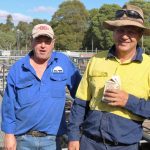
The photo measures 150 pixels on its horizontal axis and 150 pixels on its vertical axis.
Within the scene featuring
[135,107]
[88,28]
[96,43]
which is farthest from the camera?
[88,28]

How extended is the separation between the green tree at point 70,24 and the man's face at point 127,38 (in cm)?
6868

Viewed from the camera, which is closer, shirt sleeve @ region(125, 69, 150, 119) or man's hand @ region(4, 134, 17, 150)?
shirt sleeve @ region(125, 69, 150, 119)

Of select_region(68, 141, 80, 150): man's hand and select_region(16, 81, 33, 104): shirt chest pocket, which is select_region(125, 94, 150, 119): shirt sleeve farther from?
select_region(16, 81, 33, 104): shirt chest pocket

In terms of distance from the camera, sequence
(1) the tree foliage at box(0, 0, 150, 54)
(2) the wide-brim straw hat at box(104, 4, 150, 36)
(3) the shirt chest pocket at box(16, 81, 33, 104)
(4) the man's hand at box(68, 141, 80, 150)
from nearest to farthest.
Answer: (2) the wide-brim straw hat at box(104, 4, 150, 36)
(4) the man's hand at box(68, 141, 80, 150)
(3) the shirt chest pocket at box(16, 81, 33, 104)
(1) the tree foliage at box(0, 0, 150, 54)

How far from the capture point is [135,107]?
265 centimetres

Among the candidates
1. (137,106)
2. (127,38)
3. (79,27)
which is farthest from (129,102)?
(79,27)

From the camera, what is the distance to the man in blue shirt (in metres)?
3.28

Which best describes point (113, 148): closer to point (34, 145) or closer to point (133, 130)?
point (133, 130)

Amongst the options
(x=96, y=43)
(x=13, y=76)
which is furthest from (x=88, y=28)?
(x=13, y=76)

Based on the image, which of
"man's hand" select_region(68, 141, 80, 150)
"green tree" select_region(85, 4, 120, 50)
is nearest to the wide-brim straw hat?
"man's hand" select_region(68, 141, 80, 150)

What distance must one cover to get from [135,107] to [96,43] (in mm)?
67694

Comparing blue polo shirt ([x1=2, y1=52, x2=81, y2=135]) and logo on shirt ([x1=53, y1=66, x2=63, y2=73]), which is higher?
logo on shirt ([x1=53, y1=66, x2=63, y2=73])

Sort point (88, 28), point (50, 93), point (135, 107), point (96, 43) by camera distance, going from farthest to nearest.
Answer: point (88, 28)
point (96, 43)
point (50, 93)
point (135, 107)

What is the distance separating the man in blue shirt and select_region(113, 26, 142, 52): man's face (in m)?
0.71
